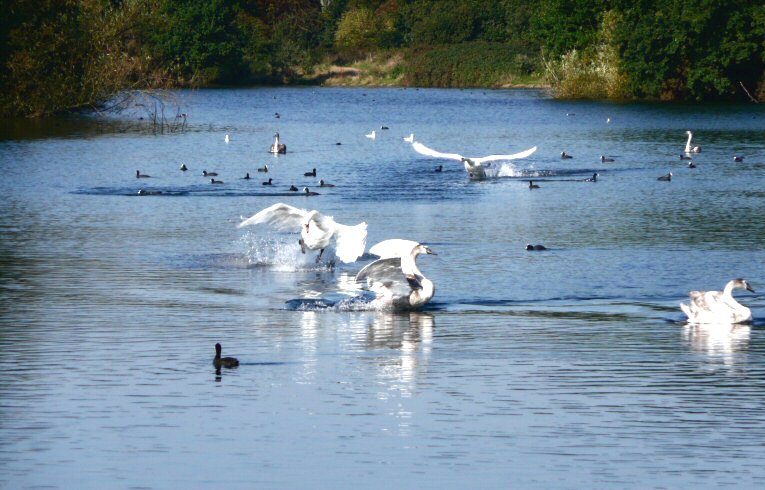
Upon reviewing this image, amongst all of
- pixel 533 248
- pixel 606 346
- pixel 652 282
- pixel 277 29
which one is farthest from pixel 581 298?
pixel 277 29

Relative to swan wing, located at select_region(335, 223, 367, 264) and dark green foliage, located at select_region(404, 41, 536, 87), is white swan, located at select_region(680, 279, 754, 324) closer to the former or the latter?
swan wing, located at select_region(335, 223, 367, 264)

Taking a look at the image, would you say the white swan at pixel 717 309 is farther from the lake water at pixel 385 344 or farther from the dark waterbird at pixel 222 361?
the dark waterbird at pixel 222 361

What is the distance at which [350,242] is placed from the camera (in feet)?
70.4

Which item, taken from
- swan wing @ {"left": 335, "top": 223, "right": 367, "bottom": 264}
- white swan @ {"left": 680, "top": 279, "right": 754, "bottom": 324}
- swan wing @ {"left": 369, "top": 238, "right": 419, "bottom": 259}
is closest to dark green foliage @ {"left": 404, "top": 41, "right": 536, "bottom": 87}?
swan wing @ {"left": 335, "top": 223, "right": 367, "bottom": 264}

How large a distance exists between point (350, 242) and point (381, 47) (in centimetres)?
10986

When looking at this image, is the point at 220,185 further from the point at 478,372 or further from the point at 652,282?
the point at 478,372

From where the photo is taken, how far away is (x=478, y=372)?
14195 millimetres

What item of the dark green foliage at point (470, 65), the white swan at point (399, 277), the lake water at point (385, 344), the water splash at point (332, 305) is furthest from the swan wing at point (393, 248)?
the dark green foliage at point (470, 65)

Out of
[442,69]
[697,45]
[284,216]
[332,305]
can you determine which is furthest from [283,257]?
[442,69]

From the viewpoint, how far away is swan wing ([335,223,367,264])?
21297 mm

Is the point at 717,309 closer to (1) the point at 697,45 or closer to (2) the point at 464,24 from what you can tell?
(1) the point at 697,45

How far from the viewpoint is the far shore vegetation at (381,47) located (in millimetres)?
A: 59406

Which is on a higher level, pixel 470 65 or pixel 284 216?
pixel 470 65

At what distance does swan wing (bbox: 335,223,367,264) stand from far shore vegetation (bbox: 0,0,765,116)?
35213 millimetres
